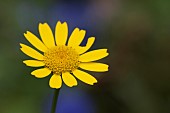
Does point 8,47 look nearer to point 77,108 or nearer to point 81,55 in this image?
point 77,108

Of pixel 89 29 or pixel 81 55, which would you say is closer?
pixel 81 55

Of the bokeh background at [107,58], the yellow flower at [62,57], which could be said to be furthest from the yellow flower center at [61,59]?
the bokeh background at [107,58]

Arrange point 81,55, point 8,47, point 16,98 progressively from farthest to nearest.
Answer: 1. point 8,47
2. point 16,98
3. point 81,55

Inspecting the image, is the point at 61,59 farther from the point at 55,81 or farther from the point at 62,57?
the point at 55,81
